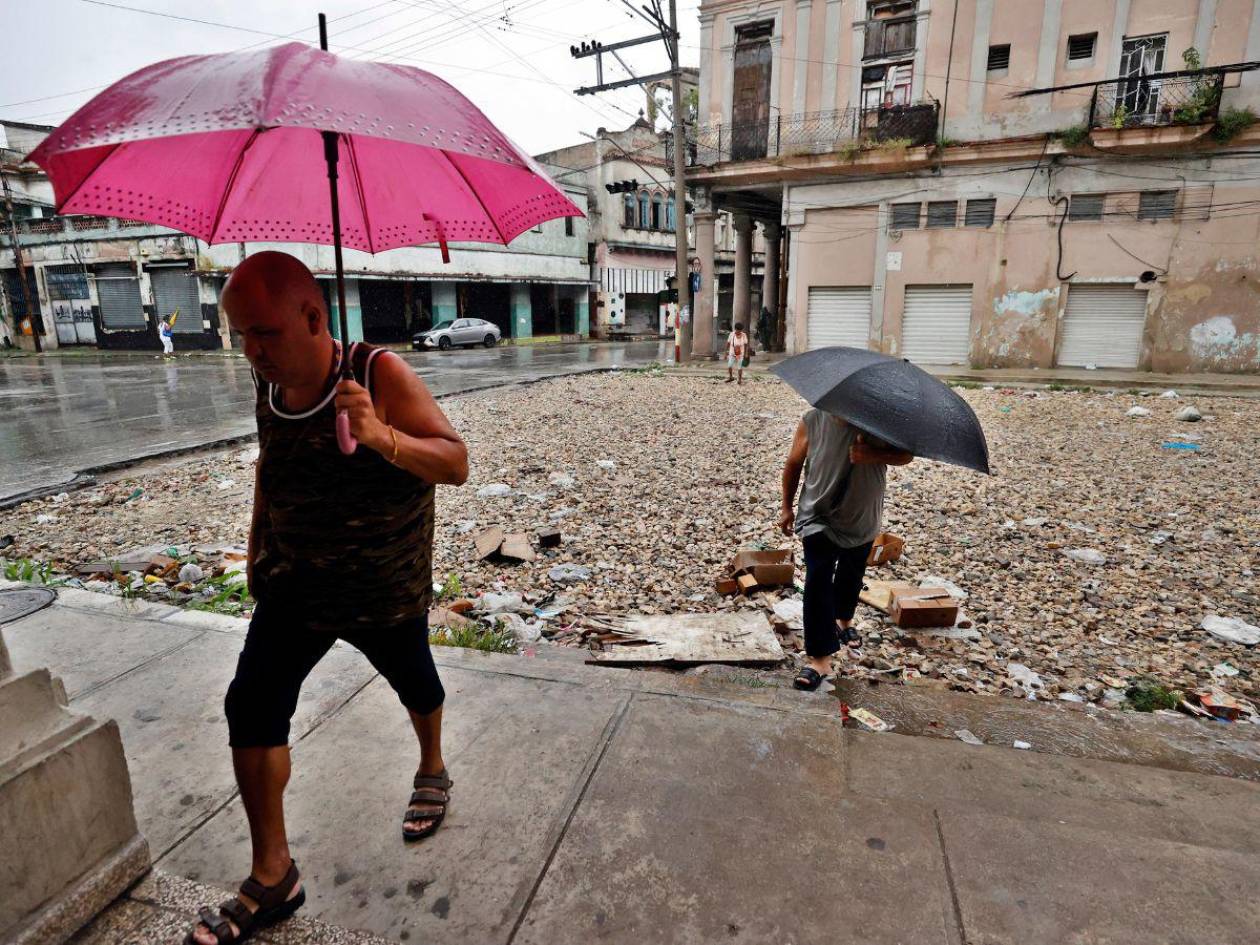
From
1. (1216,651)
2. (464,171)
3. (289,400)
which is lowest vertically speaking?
(1216,651)

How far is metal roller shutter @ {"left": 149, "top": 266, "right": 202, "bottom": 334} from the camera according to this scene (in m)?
27.9

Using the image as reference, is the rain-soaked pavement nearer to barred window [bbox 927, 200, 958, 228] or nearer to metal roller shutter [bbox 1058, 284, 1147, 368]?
barred window [bbox 927, 200, 958, 228]

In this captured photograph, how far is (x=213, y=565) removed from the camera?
4648 mm

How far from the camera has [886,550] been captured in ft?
15.5

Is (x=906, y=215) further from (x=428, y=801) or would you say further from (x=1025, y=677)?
(x=428, y=801)

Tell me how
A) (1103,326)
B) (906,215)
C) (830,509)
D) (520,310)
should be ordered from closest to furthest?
(830,509)
(1103,326)
(906,215)
(520,310)

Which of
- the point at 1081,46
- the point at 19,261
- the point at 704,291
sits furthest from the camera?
the point at 19,261

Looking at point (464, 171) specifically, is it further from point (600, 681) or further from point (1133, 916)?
point (1133, 916)

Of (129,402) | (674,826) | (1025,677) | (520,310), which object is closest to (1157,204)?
(1025,677)

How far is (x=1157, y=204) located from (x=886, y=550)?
1671cm

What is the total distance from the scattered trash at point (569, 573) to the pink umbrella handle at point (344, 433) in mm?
2975

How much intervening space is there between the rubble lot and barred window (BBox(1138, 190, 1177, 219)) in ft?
30.5

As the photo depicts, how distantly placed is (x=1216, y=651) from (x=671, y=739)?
9.71 ft

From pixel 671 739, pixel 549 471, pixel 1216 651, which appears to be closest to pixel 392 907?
pixel 671 739
